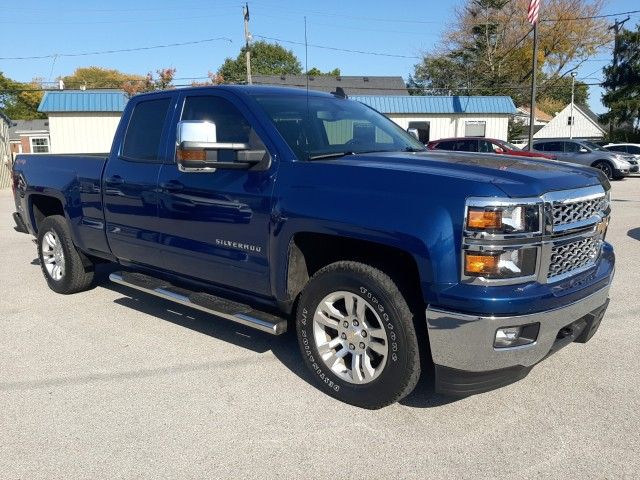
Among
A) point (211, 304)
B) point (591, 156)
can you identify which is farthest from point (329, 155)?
point (591, 156)

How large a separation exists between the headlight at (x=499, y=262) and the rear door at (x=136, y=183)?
2.58m

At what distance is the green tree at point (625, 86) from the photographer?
125ft

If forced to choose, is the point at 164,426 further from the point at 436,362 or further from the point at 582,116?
the point at 582,116

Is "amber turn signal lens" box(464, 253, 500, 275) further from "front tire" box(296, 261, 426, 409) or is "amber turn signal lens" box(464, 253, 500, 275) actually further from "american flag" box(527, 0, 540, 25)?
"american flag" box(527, 0, 540, 25)

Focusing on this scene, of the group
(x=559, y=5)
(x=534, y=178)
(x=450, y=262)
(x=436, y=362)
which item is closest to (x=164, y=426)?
(x=436, y=362)

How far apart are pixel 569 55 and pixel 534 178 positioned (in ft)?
183

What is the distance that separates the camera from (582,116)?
6706cm

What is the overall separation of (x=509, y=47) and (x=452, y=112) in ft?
70.2

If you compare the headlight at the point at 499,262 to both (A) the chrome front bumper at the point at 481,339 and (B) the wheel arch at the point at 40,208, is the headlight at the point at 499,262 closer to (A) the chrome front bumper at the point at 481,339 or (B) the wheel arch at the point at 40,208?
(A) the chrome front bumper at the point at 481,339

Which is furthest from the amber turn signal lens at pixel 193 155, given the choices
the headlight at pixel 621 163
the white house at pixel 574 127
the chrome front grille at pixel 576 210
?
the white house at pixel 574 127

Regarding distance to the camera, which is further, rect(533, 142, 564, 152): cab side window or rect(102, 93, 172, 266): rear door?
rect(533, 142, 564, 152): cab side window

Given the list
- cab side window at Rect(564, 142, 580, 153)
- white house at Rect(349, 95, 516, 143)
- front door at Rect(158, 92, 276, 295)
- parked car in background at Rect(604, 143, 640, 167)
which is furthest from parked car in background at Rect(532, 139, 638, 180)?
front door at Rect(158, 92, 276, 295)

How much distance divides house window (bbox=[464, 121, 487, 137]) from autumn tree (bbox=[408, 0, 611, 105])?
15.2 m

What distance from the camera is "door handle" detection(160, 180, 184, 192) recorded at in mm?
4098
